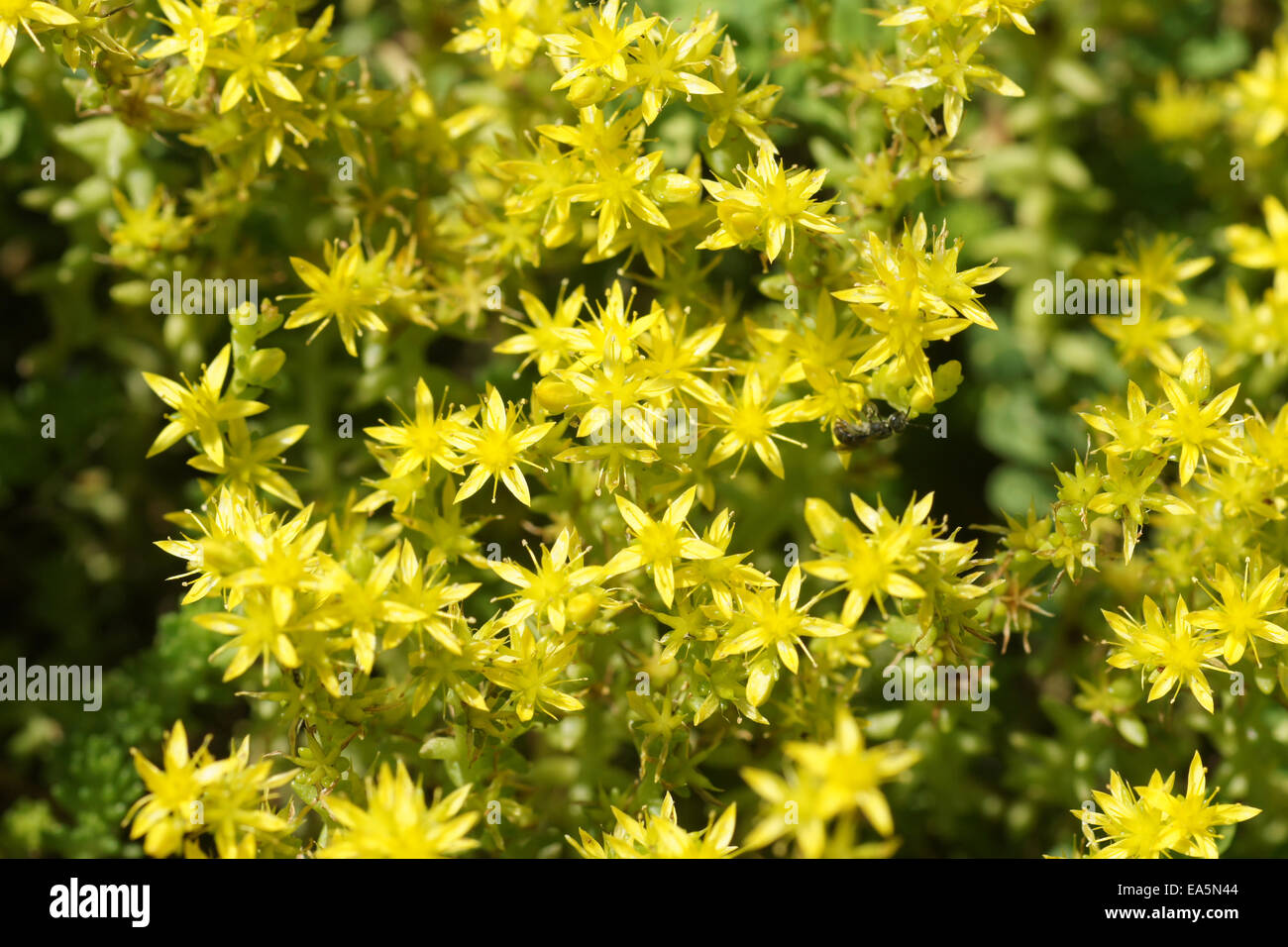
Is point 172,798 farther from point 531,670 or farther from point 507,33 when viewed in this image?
point 507,33

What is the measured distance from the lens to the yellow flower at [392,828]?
1636 mm

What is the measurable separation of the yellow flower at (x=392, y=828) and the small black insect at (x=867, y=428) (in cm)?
87

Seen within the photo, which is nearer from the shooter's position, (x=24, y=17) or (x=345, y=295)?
(x=24, y=17)

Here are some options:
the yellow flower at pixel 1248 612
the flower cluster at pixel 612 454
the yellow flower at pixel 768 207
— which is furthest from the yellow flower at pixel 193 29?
the yellow flower at pixel 1248 612

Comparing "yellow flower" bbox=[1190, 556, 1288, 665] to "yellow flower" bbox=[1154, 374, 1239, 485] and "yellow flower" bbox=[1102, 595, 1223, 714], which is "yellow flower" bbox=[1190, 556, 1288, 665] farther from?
"yellow flower" bbox=[1154, 374, 1239, 485]

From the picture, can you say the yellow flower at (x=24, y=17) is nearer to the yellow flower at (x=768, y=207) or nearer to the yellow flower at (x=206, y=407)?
the yellow flower at (x=206, y=407)

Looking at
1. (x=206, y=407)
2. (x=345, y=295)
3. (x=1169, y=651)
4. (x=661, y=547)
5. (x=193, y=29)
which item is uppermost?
(x=193, y=29)

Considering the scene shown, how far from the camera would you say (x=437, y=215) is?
2287mm

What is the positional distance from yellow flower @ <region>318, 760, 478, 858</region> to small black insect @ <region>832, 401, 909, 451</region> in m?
0.87

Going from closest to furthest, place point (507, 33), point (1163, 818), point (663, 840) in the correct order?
point (663, 840), point (1163, 818), point (507, 33)

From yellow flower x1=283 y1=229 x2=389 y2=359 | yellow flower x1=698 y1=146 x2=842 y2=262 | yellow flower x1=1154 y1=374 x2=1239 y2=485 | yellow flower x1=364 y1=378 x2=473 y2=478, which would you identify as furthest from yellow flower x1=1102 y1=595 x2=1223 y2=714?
yellow flower x1=283 y1=229 x2=389 y2=359

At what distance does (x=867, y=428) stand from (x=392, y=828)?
995 mm

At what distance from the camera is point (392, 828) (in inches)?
64.8

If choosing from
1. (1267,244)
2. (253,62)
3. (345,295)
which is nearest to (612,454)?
(345,295)
